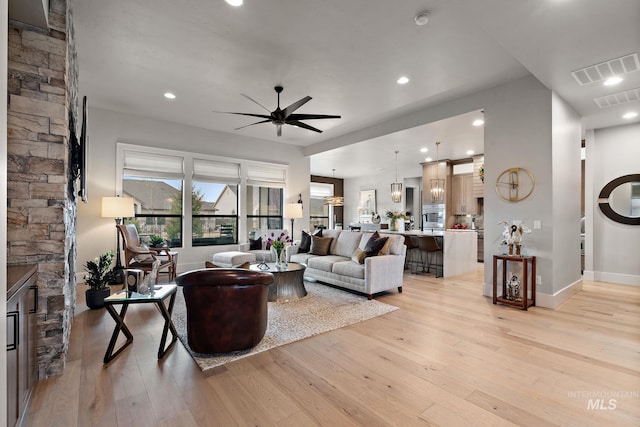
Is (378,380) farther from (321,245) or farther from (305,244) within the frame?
(305,244)

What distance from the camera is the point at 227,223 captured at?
714 cm

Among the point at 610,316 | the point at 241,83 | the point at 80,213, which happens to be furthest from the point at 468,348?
the point at 80,213

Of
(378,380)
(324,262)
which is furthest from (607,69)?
(324,262)

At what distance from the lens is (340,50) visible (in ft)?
11.6

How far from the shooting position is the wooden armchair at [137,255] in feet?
15.7

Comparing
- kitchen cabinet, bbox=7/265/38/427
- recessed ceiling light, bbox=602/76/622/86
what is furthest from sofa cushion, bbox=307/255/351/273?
recessed ceiling light, bbox=602/76/622/86

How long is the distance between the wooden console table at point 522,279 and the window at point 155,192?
5.81m

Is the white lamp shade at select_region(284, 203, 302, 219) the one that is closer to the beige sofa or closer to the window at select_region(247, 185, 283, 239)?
the window at select_region(247, 185, 283, 239)

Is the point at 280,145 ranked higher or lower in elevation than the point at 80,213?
higher

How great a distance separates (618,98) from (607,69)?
1187 mm

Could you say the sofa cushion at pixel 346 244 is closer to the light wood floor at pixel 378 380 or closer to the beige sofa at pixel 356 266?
the beige sofa at pixel 356 266

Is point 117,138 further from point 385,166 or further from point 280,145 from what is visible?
point 385,166

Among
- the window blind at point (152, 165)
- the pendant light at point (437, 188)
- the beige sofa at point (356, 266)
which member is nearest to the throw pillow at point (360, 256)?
the beige sofa at point (356, 266)

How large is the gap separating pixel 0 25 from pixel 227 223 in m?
6.35
